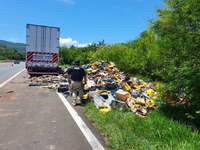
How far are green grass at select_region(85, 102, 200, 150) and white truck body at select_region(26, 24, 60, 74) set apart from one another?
58.7 ft

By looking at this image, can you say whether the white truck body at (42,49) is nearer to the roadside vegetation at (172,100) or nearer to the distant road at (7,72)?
the distant road at (7,72)

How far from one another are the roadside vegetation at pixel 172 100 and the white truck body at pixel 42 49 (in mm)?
16520

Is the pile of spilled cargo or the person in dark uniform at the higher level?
the person in dark uniform

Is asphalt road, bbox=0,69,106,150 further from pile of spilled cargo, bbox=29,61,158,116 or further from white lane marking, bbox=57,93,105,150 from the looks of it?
pile of spilled cargo, bbox=29,61,158,116

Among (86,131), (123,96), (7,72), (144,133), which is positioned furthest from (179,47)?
(7,72)

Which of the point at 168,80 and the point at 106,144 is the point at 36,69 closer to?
the point at 168,80

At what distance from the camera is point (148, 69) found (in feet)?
71.1

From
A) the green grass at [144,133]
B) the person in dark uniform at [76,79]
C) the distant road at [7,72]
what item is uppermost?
the person in dark uniform at [76,79]

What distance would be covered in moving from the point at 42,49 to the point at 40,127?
1845 cm

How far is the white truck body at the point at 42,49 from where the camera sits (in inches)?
984

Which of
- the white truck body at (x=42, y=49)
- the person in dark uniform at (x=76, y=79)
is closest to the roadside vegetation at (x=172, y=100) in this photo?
the person in dark uniform at (x=76, y=79)

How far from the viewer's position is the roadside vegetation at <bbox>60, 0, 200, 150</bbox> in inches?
244

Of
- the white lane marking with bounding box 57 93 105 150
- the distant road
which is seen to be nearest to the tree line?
the white lane marking with bounding box 57 93 105 150

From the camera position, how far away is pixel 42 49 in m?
25.4
